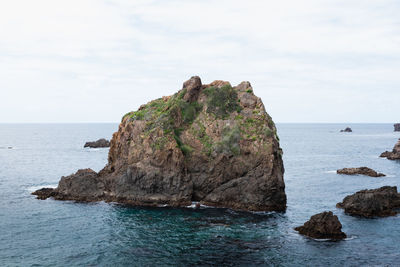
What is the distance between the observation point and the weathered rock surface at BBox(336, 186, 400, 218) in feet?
178

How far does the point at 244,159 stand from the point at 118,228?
2255 centimetres

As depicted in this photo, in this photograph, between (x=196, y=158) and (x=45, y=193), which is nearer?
(x=196, y=158)

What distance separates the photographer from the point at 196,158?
6109cm

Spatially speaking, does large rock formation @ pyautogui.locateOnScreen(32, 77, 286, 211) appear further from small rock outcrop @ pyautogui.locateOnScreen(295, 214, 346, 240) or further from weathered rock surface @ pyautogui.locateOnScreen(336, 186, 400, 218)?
small rock outcrop @ pyautogui.locateOnScreen(295, 214, 346, 240)

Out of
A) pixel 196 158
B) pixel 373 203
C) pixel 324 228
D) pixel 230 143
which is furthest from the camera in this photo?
pixel 196 158

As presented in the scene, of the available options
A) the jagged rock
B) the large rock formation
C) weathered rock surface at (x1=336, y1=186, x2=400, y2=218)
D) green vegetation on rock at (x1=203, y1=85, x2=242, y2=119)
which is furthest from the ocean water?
green vegetation on rock at (x1=203, y1=85, x2=242, y2=119)

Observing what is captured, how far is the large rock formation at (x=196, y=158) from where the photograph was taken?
5822 cm

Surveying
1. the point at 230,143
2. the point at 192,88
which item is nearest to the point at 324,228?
the point at 230,143

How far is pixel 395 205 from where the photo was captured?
5759 cm

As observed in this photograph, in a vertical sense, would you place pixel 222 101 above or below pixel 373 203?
above

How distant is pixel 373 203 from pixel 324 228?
47.1 feet

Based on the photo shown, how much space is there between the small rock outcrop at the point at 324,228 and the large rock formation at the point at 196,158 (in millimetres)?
11192

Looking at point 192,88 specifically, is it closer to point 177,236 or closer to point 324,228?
point 177,236

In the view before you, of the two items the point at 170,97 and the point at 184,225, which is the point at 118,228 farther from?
the point at 170,97
